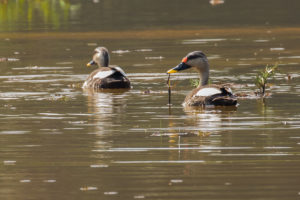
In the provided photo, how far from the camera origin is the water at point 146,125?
35.7 ft

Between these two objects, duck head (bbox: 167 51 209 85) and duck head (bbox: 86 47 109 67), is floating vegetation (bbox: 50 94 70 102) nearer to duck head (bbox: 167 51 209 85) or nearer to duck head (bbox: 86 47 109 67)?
duck head (bbox: 167 51 209 85)

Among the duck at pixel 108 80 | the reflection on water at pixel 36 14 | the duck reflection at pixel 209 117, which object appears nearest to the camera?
the duck reflection at pixel 209 117

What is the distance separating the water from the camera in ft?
35.7

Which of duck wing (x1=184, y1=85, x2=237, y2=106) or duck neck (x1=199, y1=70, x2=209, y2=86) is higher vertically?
duck neck (x1=199, y1=70, x2=209, y2=86)

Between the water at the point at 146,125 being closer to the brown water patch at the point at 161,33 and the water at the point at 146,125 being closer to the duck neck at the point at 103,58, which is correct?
the brown water patch at the point at 161,33

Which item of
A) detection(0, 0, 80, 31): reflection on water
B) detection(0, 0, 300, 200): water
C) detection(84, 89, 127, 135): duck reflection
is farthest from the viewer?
detection(0, 0, 80, 31): reflection on water

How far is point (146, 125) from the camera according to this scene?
15.5 m

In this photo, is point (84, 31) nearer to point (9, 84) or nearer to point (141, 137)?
point (9, 84)

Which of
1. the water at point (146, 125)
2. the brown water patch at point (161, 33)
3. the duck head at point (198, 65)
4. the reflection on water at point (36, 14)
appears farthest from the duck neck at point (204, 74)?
the reflection on water at point (36, 14)

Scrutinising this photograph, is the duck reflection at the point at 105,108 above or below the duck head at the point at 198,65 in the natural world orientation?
below

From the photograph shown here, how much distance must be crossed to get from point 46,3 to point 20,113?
40.7 meters

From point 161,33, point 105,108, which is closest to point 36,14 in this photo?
point 161,33

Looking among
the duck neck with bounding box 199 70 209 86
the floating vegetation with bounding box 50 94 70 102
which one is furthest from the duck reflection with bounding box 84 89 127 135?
the duck neck with bounding box 199 70 209 86

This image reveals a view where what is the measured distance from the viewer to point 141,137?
14.2 m
